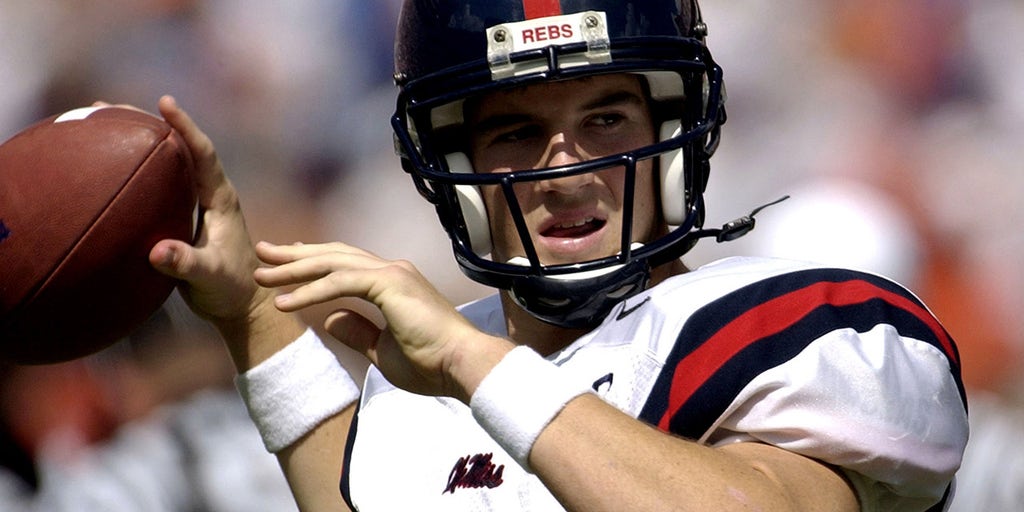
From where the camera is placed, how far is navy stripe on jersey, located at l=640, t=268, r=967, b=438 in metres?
1.38

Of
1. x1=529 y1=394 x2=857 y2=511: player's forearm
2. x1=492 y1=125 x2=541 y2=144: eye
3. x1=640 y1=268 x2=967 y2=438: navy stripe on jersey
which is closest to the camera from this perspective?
x1=529 y1=394 x2=857 y2=511: player's forearm

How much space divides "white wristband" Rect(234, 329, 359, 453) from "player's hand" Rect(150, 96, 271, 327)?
0.40 feet

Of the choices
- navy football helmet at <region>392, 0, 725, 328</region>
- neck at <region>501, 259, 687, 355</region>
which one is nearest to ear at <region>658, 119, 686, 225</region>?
navy football helmet at <region>392, 0, 725, 328</region>

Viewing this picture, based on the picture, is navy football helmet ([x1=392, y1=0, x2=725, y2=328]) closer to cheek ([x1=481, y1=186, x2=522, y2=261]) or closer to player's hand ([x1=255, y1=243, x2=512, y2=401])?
cheek ([x1=481, y1=186, x2=522, y2=261])

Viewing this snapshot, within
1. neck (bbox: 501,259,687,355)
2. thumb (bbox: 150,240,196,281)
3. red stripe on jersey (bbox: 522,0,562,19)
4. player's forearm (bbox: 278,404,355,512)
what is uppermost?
red stripe on jersey (bbox: 522,0,562,19)

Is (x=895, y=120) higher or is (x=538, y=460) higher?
(x=538, y=460)

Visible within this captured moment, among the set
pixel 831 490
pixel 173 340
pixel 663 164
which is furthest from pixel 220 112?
pixel 831 490

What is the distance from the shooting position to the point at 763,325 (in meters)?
1.42

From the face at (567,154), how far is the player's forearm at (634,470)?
45cm

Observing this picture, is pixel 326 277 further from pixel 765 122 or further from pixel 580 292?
pixel 765 122

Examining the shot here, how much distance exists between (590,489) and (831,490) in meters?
0.31

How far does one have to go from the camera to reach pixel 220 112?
11.0 feet

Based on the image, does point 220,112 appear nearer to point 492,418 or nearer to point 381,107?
point 381,107

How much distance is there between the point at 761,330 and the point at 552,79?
1.50 feet
